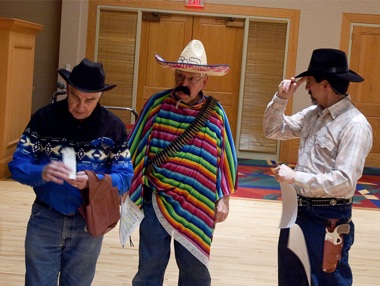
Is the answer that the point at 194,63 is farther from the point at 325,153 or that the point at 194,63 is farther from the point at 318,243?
the point at 318,243

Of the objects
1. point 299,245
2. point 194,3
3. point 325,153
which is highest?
point 194,3

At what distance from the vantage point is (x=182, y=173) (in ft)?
9.61

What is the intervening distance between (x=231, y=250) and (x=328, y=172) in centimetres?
255

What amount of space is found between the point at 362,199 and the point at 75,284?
5.74m

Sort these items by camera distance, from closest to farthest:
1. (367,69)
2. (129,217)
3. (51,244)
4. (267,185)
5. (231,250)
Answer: (51,244)
(129,217)
(231,250)
(267,185)
(367,69)

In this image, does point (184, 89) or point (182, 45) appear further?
point (182, 45)

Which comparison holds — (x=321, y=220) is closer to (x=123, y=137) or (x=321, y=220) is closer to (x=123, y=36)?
(x=123, y=137)

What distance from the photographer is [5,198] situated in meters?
6.54

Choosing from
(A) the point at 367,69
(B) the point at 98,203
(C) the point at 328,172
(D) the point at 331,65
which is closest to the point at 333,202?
(C) the point at 328,172

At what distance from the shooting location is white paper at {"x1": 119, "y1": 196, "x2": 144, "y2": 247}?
296cm

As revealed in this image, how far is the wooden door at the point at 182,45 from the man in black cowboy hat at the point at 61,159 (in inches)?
299

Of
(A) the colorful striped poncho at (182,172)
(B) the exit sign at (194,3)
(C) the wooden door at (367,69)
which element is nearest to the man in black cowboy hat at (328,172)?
(A) the colorful striped poncho at (182,172)

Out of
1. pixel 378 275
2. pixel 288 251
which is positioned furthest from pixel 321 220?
pixel 378 275

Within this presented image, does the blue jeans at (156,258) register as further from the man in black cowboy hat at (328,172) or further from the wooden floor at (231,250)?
the wooden floor at (231,250)
